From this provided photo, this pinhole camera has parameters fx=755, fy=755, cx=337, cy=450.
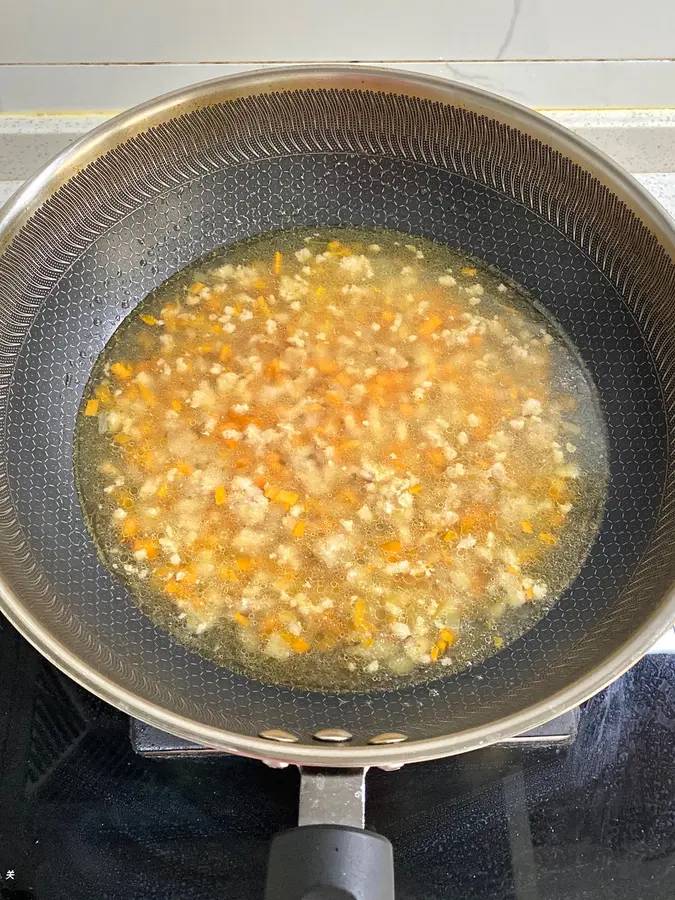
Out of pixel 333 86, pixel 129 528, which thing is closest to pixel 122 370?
pixel 129 528

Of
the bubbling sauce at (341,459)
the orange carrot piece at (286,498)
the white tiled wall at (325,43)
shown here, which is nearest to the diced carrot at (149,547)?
the bubbling sauce at (341,459)

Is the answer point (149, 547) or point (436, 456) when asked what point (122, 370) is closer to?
point (149, 547)

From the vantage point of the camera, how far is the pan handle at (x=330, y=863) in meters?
0.58

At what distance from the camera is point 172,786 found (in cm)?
81

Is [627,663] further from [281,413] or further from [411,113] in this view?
[411,113]

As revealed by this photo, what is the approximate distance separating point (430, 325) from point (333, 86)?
0.31 metres

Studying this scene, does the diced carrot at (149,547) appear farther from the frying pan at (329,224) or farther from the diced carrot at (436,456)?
the diced carrot at (436,456)

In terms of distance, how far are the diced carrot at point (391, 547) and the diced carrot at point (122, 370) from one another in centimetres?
39

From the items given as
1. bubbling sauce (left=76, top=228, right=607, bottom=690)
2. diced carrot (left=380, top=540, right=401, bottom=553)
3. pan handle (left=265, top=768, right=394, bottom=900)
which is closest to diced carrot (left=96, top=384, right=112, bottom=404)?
bubbling sauce (left=76, top=228, right=607, bottom=690)

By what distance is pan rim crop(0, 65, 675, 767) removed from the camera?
0.67 meters

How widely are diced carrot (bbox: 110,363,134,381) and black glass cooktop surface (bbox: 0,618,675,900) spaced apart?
1.22 feet

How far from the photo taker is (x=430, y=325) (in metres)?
0.99

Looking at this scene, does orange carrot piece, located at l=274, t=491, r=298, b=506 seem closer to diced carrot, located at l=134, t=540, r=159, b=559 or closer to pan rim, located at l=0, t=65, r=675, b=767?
diced carrot, located at l=134, t=540, r=159, b=559

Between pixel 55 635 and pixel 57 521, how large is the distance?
18 centimetres
